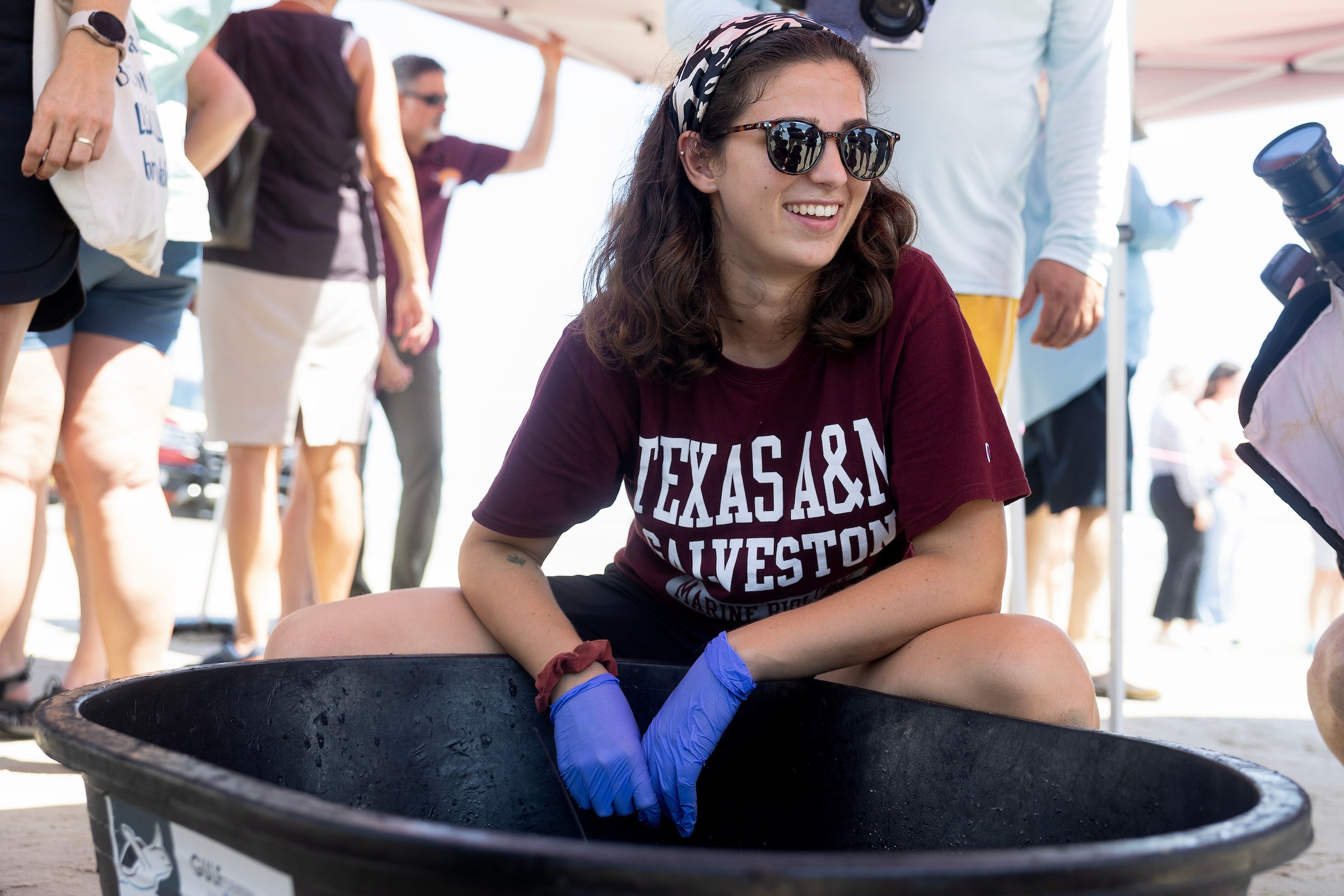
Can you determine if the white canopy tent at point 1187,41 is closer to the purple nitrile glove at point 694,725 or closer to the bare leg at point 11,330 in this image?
the bare leg at point 11,330

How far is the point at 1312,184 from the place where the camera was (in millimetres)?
1328

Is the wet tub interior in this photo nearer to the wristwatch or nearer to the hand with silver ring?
the hand with silver ring

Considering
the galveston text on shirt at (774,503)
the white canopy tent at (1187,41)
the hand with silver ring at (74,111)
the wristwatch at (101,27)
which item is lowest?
the galveston text on shirt at (774,503)

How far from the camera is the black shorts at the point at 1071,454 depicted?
3.30 m

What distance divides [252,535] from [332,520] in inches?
7.9

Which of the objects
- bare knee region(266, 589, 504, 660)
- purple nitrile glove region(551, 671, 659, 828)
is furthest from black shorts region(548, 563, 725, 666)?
purple nitrile glove region(551, 671, 659, 828)

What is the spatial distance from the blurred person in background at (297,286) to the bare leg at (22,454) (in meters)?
0.79

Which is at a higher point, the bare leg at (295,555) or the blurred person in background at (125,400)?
the blurred person in background at (125,400)

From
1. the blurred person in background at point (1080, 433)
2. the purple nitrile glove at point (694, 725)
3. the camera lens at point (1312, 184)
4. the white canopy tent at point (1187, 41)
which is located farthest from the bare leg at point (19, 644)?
the blurred person in background at point (1080, 433)

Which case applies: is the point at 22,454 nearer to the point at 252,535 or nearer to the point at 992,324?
the point at 252,535

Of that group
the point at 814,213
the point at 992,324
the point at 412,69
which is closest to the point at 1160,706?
the point at 992,324

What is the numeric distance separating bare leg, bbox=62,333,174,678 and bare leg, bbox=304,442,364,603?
0.73 m

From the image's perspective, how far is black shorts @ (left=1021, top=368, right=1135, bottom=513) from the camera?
3299 mm

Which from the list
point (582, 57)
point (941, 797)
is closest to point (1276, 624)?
point (582, 57)
